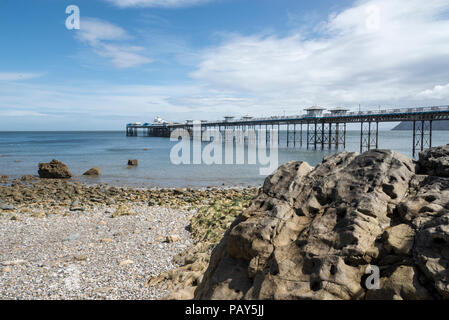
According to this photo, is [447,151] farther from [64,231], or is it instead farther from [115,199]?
[115,199]

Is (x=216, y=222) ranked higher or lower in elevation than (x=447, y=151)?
lower

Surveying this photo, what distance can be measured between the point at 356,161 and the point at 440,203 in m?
1.41

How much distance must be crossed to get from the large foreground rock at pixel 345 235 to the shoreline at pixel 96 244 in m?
3.15

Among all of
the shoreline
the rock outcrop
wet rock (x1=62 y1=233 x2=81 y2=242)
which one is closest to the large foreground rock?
the shoreline

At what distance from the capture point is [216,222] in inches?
432

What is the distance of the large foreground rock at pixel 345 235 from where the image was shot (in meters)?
3.32

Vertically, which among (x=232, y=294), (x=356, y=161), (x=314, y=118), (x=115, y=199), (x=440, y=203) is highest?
(x=314, y=118)

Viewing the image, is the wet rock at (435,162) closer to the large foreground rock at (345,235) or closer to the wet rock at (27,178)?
the large foreground rock at (345,235)

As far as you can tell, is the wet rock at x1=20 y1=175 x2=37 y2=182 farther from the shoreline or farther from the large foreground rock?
the large foreground rock

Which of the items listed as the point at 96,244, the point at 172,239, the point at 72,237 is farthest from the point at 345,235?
the point at 72,237

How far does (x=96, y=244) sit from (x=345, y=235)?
8089 millimetres

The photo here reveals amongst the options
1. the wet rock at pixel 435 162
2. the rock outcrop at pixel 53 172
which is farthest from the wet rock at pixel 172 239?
the rock outcrop at pixel 53 172

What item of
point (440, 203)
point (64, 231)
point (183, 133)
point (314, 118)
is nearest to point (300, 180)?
point (440, 203)

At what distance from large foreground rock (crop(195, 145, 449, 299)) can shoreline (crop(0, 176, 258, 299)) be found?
3148 mm
